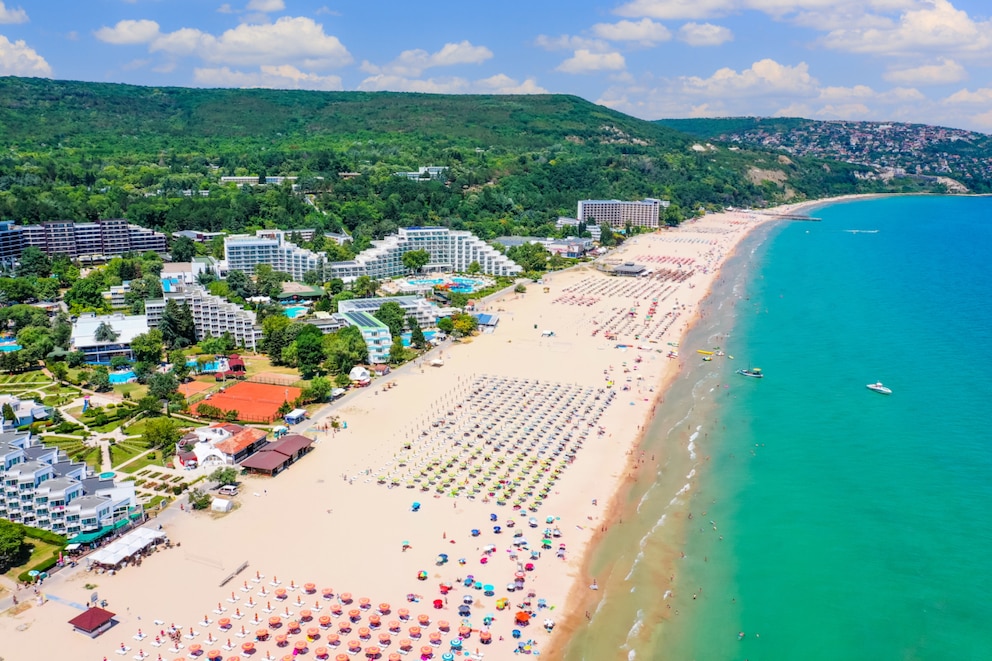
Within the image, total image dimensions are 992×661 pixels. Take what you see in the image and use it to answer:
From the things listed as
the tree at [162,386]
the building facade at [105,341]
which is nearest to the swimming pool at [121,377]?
the building facade at [105,341]

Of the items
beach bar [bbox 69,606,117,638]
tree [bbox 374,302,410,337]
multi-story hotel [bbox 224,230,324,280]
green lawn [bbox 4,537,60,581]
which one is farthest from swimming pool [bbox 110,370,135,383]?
multi-story hotel [bbox 224,230,324,280]

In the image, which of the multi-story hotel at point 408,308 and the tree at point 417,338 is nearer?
the tree at point 417,338

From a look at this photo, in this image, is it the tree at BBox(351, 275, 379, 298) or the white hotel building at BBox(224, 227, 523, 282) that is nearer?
the tree at BBox(351, 275, 379, 298)

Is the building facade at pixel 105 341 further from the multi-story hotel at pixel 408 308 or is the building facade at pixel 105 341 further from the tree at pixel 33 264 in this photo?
the tree at pixel 33 264

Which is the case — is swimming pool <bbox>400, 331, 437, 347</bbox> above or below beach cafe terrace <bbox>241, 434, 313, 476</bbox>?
above

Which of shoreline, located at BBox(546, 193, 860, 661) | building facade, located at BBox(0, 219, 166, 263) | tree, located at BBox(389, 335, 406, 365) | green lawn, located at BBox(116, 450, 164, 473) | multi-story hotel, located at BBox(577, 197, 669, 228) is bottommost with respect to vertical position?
shoreline, located at BBox(546, 193, 860, 661)

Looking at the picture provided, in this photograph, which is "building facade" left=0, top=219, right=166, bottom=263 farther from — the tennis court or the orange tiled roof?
the orange tiled roof

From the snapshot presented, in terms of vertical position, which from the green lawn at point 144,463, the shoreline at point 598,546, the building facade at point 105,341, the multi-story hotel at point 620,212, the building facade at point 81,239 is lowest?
the shoreline at point 598,546

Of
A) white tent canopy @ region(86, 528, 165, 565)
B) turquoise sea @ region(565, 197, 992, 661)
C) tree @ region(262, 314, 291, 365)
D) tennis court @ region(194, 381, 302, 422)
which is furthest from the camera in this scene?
tree @ region(262, 314, 291, 365)
